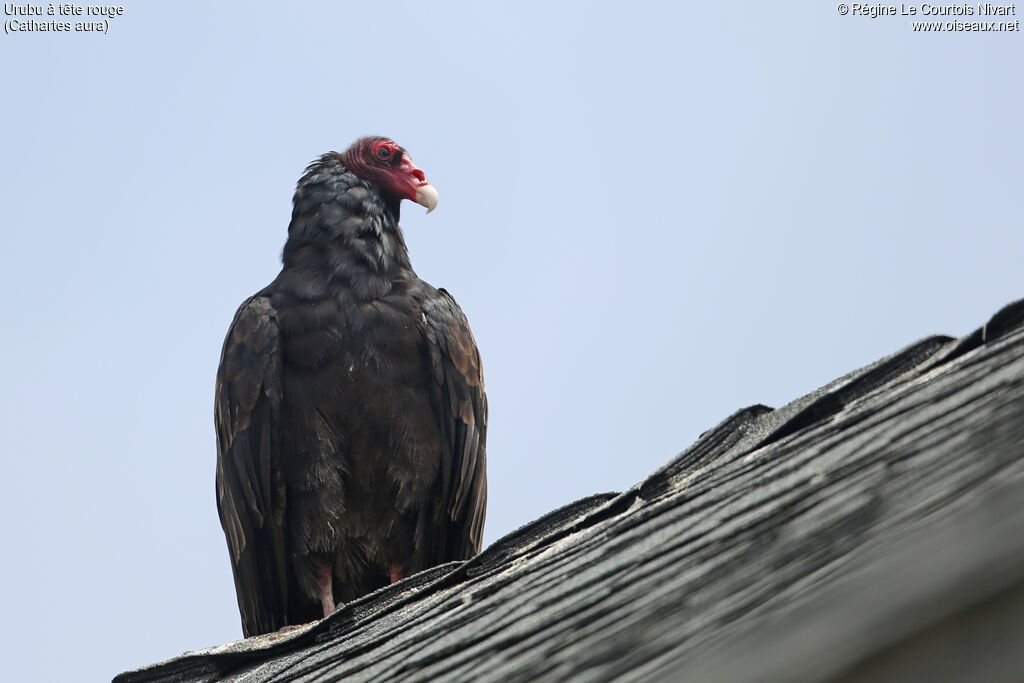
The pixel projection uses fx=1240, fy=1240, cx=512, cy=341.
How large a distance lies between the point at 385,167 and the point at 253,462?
159 centimetres

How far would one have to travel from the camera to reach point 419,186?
542 cm

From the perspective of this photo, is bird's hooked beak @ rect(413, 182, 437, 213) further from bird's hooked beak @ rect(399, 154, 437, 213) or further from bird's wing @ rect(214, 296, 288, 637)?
bird's wing @ rect(214, 296, 288, 637)

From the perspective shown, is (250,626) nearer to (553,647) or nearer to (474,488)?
(474,488)

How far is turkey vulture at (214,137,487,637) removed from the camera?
443 centimetres

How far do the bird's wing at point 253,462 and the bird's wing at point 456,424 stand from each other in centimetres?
58

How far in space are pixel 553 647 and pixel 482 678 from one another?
0.11m

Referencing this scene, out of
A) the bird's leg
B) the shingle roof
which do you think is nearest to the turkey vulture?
the bird's leg

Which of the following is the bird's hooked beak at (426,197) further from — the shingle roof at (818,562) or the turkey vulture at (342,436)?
the shingle roof at (818,562)

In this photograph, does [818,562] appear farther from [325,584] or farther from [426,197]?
[426,197]

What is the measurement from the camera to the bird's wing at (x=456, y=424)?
15.0 ft

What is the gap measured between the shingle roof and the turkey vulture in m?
2.77

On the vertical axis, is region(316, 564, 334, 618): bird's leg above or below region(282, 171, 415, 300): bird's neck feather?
below

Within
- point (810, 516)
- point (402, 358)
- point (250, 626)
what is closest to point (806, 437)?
point (810, 516)

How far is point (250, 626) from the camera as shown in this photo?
4516 mm
